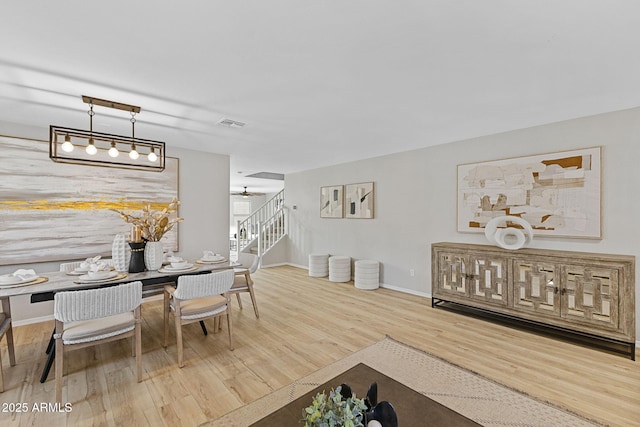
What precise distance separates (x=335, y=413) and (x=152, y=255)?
271 centimetres

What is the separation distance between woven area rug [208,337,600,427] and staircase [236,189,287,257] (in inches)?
205

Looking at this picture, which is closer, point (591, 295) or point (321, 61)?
point (321, 61)

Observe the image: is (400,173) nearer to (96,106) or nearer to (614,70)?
(614,70)

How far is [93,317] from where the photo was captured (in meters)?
2.21

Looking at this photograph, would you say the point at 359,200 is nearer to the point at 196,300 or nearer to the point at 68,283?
the point at 196,300

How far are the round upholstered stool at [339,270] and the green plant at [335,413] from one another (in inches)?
182

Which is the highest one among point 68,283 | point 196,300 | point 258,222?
point 258,222

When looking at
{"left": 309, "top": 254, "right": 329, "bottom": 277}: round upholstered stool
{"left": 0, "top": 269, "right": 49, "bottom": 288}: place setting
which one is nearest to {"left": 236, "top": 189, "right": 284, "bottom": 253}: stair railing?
{"left": 309, "top": 254, "right": 329, "bottom": 277}: round upholstered stool

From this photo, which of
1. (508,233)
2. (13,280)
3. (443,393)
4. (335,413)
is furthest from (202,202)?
(508,233)

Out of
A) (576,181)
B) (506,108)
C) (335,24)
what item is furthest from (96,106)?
(576,181)

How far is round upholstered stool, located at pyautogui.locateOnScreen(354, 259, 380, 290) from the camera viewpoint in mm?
5238

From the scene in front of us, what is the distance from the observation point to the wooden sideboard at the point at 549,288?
2.76m

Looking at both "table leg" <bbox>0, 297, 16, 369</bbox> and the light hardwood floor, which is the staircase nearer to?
the light hardwood floor

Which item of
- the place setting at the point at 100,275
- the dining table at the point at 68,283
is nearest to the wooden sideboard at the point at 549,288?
the dining table at the point at 68,283
